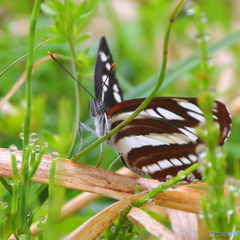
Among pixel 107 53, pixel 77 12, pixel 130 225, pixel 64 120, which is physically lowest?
pixel 130 225

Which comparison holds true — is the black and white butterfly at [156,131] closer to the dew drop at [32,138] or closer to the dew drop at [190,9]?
the dew drop at [190,9]

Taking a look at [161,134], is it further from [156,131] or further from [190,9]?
[190,9]

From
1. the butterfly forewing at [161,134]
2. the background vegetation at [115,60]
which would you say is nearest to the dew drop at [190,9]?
the butterfly forewing at [161,134]

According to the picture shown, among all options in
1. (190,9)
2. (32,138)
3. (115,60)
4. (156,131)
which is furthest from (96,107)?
(115,60)

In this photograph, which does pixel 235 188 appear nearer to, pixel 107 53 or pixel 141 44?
pixel 107 53

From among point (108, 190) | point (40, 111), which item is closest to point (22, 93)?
point (40, 111)
